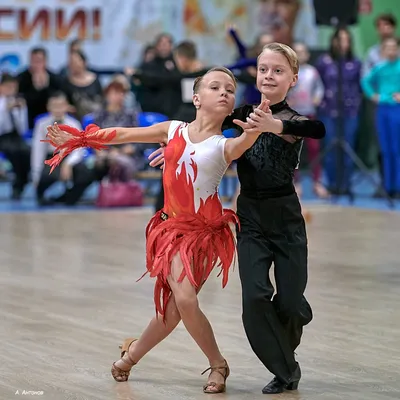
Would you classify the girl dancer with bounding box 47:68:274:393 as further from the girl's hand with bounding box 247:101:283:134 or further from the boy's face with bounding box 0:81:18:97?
the boy's face with bounding box 0:81:18:97

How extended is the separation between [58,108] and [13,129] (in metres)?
0.91

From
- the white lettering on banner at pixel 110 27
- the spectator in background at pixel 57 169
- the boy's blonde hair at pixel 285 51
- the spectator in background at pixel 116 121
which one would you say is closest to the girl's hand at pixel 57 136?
the boy's blonde hair at pixel 285 51

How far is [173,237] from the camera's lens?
15.1 feet

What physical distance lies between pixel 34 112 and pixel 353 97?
155 inches

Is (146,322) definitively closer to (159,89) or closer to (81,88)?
(159,89)

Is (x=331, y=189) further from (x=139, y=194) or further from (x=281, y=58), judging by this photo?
(x=281, y=58)

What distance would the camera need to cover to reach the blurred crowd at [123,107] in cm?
1291

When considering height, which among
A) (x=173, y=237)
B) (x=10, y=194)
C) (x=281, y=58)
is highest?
(x=281, y=58)

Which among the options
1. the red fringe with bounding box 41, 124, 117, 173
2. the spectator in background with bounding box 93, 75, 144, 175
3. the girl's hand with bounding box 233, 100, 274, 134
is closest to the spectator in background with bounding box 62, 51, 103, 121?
the spectator in background with bounding box 93, 75, 144, 175

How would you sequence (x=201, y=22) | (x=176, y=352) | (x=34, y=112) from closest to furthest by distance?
1. (x=176, y=352)
2. (x=34, y=112)
3. (x=201, y=22)

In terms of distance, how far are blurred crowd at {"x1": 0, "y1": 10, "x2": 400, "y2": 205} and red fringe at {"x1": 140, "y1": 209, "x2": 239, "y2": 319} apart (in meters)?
7.36

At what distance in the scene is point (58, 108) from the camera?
1294cm

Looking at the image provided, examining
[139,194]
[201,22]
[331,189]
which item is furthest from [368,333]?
[201,22]

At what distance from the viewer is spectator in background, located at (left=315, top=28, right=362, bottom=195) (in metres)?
13.6
